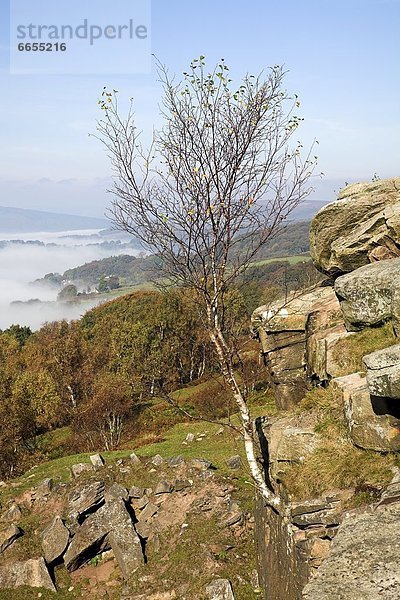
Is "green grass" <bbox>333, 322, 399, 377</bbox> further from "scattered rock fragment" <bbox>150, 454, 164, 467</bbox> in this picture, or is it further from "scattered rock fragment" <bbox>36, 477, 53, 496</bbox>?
"scattered rock fragment" <bbox>36, 477, 53, 496</bbox>

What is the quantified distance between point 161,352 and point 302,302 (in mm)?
48473

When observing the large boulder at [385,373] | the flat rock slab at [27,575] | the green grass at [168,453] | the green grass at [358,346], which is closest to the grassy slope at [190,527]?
the green grass at [168,453]

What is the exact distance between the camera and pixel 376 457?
10.3m

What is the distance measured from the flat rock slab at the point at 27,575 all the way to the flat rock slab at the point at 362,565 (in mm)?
13797

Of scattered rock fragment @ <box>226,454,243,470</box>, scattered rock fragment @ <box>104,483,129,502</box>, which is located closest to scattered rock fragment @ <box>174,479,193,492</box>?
scattered rock fragment @ <box>104,483,129,502</box>

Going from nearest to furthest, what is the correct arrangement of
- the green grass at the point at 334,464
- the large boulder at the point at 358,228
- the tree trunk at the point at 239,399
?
1. the green grass at the point at 334,464
2. the tree trunk at the point at 239,399
3. the large boulder at the point at 358,228

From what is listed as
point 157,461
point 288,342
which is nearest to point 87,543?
point 157,461

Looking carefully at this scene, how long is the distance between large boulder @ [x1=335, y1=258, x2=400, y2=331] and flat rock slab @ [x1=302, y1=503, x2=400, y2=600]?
6.52m

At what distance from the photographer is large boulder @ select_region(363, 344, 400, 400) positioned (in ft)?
30.4

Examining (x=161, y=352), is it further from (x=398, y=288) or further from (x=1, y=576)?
(x=398, y=288)

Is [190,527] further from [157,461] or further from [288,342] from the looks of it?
[288,342]

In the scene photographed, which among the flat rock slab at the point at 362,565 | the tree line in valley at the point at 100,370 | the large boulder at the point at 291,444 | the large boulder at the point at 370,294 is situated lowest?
the tree line in valley at the point at 100,370

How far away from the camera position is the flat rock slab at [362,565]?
5.51m

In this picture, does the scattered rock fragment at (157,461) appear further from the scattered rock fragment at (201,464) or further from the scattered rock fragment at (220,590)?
the scattered rock fragment at (220,590)
